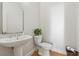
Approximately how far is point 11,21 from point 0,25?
12cm

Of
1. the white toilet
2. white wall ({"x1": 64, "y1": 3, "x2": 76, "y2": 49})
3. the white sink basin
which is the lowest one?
the white toilet

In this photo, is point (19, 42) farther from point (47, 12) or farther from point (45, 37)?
point (47, 12)

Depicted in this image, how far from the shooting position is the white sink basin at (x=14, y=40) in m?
1.21

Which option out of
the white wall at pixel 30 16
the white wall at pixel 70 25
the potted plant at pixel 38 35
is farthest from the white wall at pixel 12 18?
the white wall at pixel 70 25

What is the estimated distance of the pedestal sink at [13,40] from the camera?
1.21 meters

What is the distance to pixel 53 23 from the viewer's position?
4.12ft

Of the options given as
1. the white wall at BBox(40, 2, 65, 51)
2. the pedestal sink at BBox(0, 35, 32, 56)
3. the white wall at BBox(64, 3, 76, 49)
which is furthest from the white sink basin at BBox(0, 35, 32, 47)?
the white wall at BBox(64, 3, 76, 49)

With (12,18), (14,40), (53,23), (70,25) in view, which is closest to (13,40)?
(14,40)

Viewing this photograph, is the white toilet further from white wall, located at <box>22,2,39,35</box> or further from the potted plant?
white wall, located at <box>22,2,39,35</box>

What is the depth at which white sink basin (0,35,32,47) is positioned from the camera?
1.21 metres

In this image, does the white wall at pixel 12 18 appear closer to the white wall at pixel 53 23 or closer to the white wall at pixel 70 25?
the white wall at pixel 53 23

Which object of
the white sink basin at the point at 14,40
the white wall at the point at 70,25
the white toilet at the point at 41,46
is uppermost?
the white wall at the point at 70,25

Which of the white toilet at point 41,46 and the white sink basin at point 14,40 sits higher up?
the white sink basin at point 14,40

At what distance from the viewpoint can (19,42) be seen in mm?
1239
